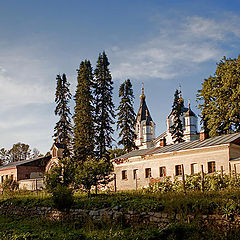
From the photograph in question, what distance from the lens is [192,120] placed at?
167 ft

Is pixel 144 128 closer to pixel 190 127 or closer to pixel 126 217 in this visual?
pixel 190 127

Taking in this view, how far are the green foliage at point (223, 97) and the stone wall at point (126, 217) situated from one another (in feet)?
57.8

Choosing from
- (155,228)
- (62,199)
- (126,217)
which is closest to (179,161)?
(62,199)

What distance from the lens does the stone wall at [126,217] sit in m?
10.4

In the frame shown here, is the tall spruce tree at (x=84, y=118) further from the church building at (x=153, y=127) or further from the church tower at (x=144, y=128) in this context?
the church tower at (x=144, y=128)

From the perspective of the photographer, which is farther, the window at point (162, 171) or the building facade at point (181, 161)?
the window at point (162, 171)

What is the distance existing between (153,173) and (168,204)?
1548 centimetres

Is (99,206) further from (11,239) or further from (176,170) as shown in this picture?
(176,170)

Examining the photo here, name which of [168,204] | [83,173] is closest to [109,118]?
[83,173]

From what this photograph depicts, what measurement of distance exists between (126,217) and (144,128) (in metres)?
46.0

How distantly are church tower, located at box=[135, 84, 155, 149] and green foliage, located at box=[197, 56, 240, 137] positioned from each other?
2698 cm

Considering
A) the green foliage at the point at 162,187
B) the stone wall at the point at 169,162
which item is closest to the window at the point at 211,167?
the stone wall at the point at 169,162

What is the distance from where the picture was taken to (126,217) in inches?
497

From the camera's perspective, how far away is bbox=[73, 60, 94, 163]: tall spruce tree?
37438mm
